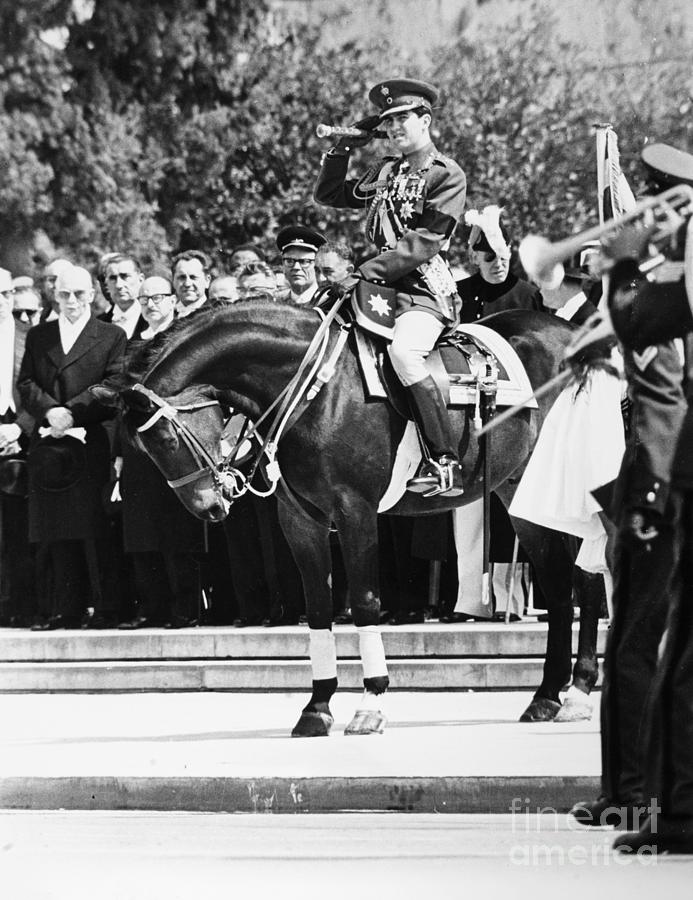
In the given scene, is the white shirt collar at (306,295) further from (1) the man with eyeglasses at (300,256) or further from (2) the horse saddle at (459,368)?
(2) the horse saddle at (459,368)

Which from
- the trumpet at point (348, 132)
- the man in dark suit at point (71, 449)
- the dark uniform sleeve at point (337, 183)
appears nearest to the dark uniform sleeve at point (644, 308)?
the trumpet at point (348, 132)

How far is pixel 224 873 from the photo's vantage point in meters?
8.29

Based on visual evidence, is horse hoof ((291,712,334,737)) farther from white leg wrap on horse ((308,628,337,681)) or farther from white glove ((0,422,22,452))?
white glove ((0,422,22,452))

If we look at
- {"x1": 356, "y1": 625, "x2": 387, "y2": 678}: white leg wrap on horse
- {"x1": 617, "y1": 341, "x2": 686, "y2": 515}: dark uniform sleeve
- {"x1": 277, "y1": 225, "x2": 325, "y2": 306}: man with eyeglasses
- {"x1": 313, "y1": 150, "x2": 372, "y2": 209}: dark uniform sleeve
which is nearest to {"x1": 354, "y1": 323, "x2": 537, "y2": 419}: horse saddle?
{"x1": 313, "y1": 150, "x2": 372, "y2": 209}: dark uniform sleeve

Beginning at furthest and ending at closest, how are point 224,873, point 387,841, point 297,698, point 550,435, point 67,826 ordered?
point 297,698
point 550,435
point 67,826
point 387,841
point 224,873

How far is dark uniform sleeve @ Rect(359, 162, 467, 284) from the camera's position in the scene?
12023 mm

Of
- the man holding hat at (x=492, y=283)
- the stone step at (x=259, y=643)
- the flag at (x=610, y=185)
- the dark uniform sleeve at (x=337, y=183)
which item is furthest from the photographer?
the man holding hat at (x=492, y=283)

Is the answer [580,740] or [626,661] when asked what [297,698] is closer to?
[580,740]

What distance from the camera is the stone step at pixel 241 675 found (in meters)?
13.8

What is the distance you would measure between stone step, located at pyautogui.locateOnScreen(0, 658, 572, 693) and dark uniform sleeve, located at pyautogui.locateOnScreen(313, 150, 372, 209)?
2.94 meters

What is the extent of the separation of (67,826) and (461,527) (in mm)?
5173

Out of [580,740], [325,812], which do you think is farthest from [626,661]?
[580,740]

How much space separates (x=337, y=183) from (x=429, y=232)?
3.38 ft

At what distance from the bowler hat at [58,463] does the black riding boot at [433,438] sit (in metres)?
3.74
